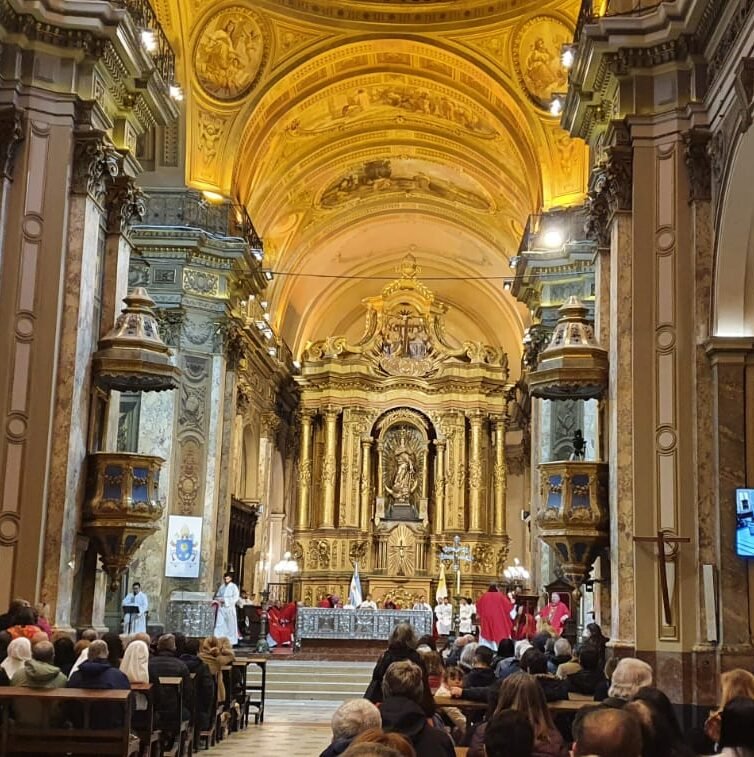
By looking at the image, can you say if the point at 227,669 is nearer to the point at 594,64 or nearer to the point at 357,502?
the point at 594,64

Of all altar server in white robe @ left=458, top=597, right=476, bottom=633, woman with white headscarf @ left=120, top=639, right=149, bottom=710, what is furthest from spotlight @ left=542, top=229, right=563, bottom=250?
woman with white headscarf @ left=120, top=639, right=149, bottom=710

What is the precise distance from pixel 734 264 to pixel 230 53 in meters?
12.2

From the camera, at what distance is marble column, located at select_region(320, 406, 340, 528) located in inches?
1144

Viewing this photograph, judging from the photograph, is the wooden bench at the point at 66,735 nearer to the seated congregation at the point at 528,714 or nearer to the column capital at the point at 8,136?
the seated congregation at the point at 528,714

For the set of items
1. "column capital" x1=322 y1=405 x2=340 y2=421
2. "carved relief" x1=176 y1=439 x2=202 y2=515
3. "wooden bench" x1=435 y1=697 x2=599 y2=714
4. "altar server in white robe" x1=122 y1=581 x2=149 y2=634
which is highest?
"column capital" x1=322 y1=405 x2=340 y2=421

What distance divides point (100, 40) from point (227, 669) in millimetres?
6507

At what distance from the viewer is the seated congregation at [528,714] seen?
3.78m

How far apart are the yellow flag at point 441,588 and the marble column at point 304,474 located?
357 cm

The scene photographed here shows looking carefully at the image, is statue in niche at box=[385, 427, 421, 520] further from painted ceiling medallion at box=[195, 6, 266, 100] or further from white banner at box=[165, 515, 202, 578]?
painted ceiling medallion at box=[195, 6, 266, 100]

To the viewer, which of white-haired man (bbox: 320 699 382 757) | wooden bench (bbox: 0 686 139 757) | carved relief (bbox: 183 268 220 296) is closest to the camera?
white-haired man (bbox: 320 699 382 757)

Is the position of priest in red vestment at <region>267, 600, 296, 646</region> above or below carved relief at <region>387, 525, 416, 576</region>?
below

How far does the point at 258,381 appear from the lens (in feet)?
85.6

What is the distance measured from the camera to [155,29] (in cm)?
1605

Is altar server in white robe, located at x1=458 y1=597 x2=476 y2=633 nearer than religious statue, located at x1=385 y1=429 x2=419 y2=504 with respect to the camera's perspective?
Yes
